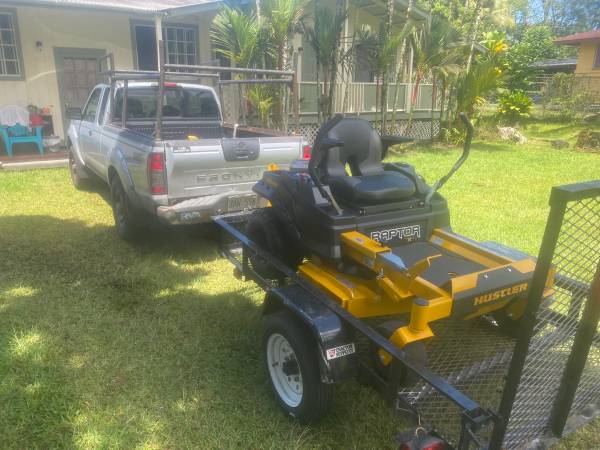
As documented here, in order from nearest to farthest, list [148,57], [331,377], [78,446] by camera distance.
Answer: [331,377] < [78,446] < [148,57]

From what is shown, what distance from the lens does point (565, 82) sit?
22625mm

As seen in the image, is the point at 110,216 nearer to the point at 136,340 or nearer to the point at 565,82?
the point at 136,340

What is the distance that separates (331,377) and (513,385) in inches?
37.3

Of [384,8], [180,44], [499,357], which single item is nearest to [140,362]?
[499,357]


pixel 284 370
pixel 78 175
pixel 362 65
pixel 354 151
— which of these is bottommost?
pixel 284 370

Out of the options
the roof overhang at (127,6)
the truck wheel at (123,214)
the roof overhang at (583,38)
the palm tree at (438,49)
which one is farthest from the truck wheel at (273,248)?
the roof overhang at (583,38)

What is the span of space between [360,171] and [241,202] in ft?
5.81

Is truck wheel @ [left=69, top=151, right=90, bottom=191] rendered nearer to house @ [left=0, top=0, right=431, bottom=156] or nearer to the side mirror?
the side mirror

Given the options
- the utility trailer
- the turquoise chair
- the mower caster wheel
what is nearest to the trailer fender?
the utility trailer

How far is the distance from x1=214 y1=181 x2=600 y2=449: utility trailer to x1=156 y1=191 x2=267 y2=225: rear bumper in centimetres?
171

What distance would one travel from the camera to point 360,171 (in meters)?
3.61

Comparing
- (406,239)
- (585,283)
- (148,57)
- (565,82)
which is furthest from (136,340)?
(565,82)

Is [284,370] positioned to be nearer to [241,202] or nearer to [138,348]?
[138,348]

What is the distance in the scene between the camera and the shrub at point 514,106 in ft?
59.1
